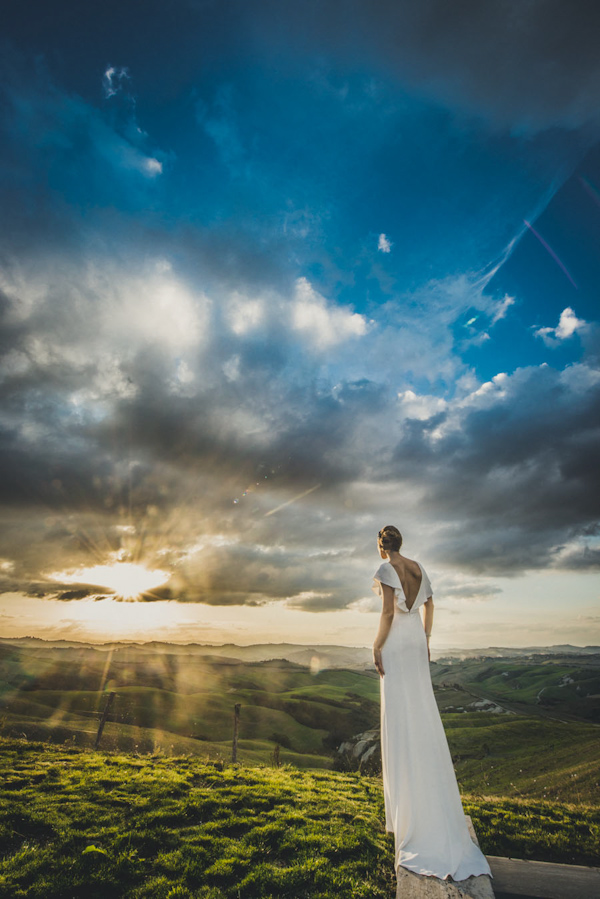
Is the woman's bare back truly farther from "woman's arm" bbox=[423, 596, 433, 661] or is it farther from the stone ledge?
the stone ledge

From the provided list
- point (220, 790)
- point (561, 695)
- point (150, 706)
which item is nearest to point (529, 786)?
point (220, 790)

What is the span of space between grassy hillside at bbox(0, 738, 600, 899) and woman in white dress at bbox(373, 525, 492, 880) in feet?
2.60

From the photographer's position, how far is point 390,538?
686 cm

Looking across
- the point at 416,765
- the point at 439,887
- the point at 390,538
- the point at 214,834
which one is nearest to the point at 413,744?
the point at 416,765

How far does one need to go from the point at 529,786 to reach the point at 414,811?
137 ft

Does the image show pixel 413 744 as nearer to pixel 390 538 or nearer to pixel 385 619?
pixel 385 619

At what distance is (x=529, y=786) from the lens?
34.6 m

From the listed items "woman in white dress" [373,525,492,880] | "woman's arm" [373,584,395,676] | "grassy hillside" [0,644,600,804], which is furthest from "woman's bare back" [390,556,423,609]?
"grassy hillside" [0,644,600,804]

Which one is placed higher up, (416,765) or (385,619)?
(385,619)

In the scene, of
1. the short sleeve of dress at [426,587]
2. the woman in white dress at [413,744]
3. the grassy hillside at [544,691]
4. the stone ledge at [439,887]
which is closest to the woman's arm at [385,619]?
the woman in white dress at [413,744]

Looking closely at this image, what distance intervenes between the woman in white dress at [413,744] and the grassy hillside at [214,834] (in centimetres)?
79

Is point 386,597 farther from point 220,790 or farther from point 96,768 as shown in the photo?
point 96,768

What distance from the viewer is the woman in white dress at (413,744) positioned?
5105 millimetres

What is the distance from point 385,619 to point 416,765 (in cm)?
190
